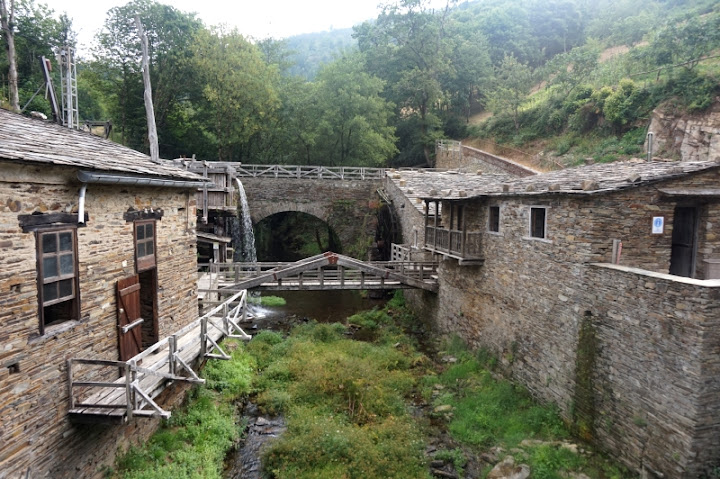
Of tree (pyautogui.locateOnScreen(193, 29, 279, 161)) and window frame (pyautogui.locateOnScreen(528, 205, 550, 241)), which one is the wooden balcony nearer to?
window frame (pyautogui.locateOnScreen(528, 205, 550, 241))

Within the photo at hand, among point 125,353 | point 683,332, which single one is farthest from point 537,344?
point 125,353

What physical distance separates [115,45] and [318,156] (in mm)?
15534

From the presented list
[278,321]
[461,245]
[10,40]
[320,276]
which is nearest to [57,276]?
[320,276]

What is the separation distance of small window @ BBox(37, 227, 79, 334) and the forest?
21078 mm

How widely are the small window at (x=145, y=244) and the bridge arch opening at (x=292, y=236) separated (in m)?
23.7

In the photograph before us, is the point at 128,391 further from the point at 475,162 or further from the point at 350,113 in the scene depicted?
the point at 475,162

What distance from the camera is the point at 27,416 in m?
5.82

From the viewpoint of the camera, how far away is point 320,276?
17047mm

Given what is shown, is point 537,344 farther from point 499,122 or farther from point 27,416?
point 499,122

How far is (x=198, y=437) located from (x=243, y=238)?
542 inches

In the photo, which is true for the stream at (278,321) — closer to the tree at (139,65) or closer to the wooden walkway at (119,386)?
the wooden walkway at (119,386)

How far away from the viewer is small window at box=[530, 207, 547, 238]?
1150cm

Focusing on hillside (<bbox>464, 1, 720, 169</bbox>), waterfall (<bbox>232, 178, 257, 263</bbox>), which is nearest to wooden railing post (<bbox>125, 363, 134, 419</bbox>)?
waterfall (<bbox>232, 178, 257, 263</bbox>)

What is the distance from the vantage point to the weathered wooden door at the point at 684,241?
34.3 feet
